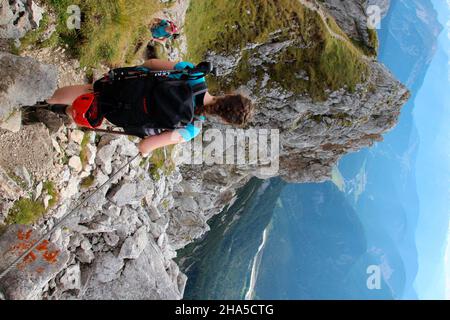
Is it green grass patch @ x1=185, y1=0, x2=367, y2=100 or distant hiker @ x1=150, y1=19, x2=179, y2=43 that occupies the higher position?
distant hiker @ x1=150, y1=19, x2=179, y2=43

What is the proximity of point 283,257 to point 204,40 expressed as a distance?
124m

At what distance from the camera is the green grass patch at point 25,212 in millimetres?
9130

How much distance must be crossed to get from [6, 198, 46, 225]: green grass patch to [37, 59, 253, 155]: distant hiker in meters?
2.55

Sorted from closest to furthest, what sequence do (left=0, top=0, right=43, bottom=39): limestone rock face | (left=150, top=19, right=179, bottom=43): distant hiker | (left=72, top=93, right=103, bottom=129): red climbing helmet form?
(left=72, top=93, right=103, bottom=129): red climbing helmet < (left=0, top=0, right=43, bottom=39): limestone rock face < (left=150, top=19, right=179, bottom=43): distant hiker

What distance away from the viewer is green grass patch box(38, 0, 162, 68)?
11281 millimetres

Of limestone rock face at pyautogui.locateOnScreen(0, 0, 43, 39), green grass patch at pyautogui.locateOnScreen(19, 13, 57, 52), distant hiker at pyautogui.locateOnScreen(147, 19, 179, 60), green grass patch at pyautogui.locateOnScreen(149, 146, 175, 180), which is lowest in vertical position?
green grass patch at pyautogui.locateOnScreen(149, 146, 175, 180)

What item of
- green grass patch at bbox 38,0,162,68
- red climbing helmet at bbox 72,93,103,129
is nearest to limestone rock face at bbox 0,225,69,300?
red climbing helmet at bbox 72,93,103,129

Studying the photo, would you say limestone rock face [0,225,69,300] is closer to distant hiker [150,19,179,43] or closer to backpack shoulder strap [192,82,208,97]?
backpack shoulder strap [192,82,208,97]

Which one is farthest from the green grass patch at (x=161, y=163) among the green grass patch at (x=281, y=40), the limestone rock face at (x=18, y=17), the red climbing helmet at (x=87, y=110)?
the red climbing helmet at (x=87, y=110)

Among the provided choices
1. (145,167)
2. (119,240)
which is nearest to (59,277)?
(119,240)

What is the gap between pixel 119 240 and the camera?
1396 centimetres

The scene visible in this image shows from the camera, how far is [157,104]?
7.86 meters

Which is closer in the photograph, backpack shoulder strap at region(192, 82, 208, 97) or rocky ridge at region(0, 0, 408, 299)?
backpack shoulder strap at region(192, 82, 208, 97)
